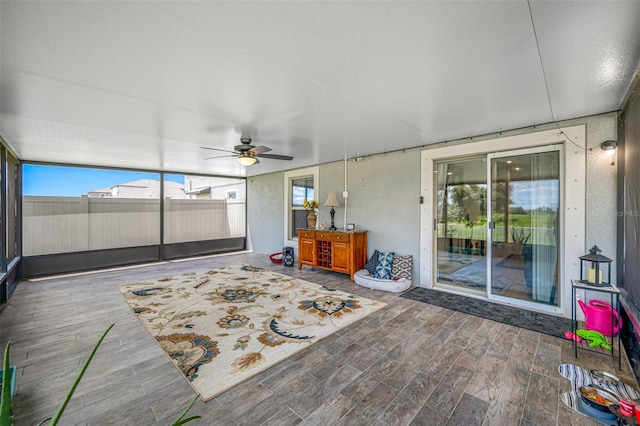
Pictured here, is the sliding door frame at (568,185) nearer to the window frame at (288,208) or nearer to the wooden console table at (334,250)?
the wooden console table at (334,250)

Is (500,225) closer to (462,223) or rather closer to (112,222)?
(462,223)

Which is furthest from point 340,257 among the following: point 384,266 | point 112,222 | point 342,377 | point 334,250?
point 112,222

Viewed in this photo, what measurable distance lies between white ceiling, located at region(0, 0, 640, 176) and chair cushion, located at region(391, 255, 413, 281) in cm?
218

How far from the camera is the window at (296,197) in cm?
696

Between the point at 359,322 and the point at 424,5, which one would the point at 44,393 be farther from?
the point at 424,5

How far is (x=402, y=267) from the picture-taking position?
4.79 meters

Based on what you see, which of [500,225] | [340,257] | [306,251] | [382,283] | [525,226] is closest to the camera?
[525,226]

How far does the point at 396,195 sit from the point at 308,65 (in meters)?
3.37

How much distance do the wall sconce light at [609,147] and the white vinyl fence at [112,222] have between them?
817cm

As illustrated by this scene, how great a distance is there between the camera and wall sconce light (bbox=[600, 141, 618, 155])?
306 centimetres

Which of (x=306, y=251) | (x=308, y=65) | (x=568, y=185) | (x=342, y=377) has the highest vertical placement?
(x=308, y=65)

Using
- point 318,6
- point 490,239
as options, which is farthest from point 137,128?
point 490,239

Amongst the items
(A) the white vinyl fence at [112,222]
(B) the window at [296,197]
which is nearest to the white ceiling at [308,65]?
(A) the white vinyl fence at [112,222]

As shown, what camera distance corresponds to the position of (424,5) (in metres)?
1.61
